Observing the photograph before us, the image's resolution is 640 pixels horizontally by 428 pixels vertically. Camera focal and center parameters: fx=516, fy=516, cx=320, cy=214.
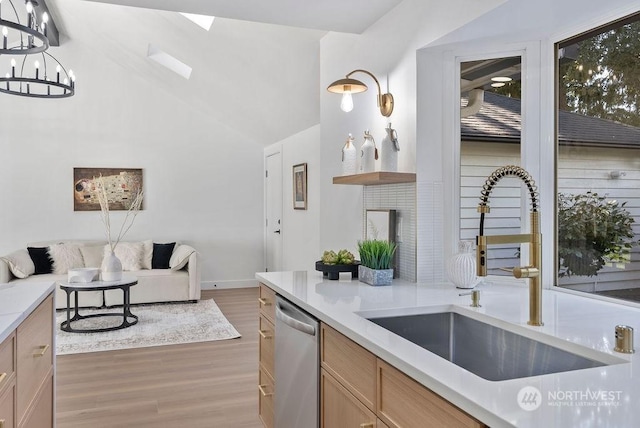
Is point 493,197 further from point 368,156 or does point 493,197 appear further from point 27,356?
point 27,356

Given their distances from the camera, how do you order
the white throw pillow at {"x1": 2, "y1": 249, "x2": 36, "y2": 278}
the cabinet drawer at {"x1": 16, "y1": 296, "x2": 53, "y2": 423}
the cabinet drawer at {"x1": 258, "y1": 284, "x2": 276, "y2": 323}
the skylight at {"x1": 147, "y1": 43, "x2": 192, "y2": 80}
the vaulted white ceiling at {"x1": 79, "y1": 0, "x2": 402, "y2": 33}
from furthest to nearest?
the skylight at {"x1": 147, "y1": 43, "x2": 192, "y2": 80} < the white throw pillow at {"x1": 2, "y1": 249, "x2": 36, "y2": 278} < the vaulted white ceiling at {"x1": 79, "y1": 0, "x2": 402, "y2": 33} < the cabinet drawer at {"x1": 258, "y1": 284, "x2": 276, "y2": 323} < the cabinet drawer at {"x1": 16, "y1": 296, "x2": 53, "y2": 423}

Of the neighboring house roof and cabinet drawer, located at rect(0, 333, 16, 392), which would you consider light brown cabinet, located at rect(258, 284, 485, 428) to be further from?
the neighboring house roof

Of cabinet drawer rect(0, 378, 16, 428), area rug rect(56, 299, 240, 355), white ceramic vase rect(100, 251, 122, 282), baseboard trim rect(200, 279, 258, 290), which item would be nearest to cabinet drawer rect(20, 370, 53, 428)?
cabinet drawer rect(0, 378, 16, 428)

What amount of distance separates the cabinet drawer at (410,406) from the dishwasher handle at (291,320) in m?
0.58

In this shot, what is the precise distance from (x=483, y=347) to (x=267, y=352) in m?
1.26

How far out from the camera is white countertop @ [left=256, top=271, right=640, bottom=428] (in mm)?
991

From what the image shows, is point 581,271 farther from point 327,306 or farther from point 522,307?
point 327,306

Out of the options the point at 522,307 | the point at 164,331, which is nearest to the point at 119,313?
the point at 164,331

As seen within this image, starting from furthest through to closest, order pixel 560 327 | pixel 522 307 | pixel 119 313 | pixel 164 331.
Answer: pixel 119 313
pixel 164 331
pixel 522 307
pixel 560 327

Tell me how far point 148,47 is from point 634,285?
5.51m

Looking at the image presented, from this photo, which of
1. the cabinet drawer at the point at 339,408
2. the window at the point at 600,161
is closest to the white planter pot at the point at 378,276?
the cabinet drawer at the point at 339,408

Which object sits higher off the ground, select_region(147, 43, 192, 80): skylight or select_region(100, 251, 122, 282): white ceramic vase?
select_region(147, 43, 192, 80): skylight

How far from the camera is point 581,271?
7.41 ft

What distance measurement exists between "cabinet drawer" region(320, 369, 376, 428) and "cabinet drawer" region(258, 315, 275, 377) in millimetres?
684
